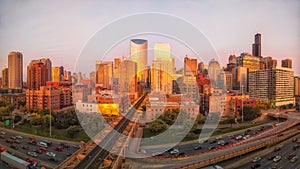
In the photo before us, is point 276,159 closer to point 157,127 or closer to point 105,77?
point 157,127

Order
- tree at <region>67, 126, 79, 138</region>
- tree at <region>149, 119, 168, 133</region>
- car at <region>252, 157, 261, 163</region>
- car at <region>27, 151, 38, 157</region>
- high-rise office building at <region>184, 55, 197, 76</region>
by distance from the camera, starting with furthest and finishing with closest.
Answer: high-rise office building at <region>184, 55, 197, 76</region>, tree at <region>149, 119, 168, 133</region>, tree at <region>67, 126, 79, 138</region>, car at <region>27, 151, 38, 157</region>, car at <region>252, 157, 261, 163</region>

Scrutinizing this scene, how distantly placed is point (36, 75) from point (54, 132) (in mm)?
4958

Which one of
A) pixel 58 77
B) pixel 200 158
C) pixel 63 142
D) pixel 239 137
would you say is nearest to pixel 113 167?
pixel 200 158

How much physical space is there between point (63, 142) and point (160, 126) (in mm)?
1781

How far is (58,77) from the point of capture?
31.7 feet

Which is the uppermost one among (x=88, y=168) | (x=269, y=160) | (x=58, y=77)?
(x=58, y=77)

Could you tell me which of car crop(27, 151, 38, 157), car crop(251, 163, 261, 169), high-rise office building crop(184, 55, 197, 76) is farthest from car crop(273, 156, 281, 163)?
car crop(27, 151, 38, 157)

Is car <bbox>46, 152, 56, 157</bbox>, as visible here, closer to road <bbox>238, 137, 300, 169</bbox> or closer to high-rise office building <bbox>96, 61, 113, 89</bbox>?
road <bbox>238, 137, 300, 169</bbox>

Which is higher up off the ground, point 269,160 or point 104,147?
point 104,147

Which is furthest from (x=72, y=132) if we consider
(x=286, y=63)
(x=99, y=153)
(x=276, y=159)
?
(x=286, y=63)

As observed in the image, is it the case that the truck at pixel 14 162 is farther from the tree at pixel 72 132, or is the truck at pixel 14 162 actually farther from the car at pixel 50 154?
the tree at pixel 72 132

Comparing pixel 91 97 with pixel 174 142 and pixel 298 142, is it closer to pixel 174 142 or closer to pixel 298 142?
pixel 174 142

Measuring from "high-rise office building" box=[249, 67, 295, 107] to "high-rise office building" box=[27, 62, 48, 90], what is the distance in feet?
28.4

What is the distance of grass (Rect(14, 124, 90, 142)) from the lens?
12.9ft
